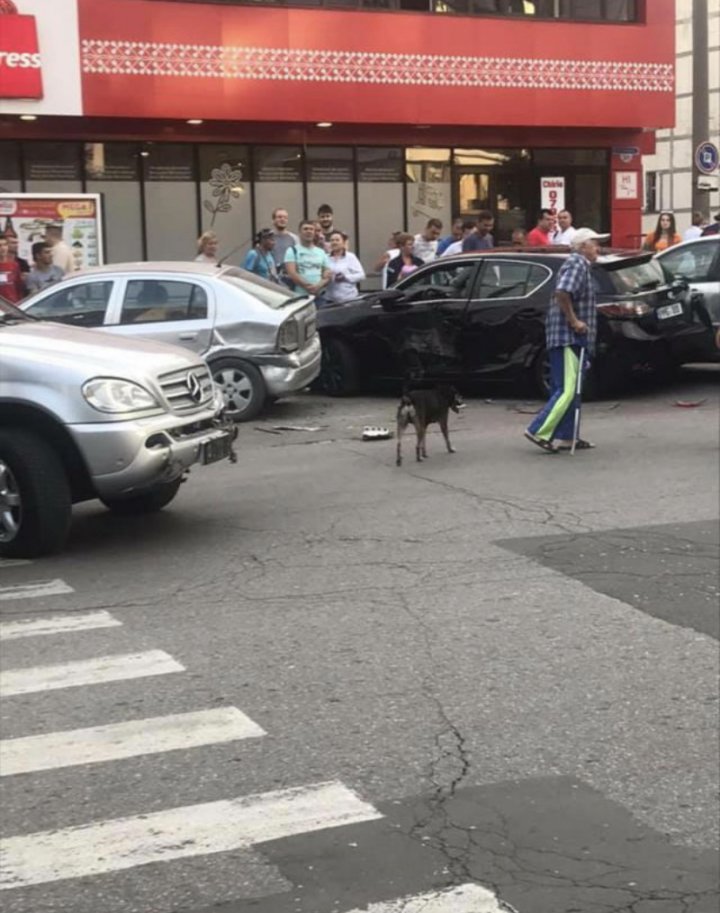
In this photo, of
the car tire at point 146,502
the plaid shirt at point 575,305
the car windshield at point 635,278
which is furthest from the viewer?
the car windshield at point 635,278

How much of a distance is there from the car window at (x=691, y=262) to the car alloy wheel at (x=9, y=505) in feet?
29.8

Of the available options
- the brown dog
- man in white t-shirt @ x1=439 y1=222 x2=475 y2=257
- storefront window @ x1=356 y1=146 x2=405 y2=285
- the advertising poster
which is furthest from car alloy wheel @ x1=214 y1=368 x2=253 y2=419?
storefront window @ x1=356 y1=146 x2=405 y2=285

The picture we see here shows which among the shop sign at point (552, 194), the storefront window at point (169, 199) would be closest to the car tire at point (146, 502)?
the storefront window at point (169, 199)

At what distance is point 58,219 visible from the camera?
16453 mm

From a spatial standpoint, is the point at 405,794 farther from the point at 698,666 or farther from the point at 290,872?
the point at 698,666

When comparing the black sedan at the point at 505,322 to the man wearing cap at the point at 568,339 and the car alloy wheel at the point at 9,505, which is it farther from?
the car alloy wheel at the point at 9,505

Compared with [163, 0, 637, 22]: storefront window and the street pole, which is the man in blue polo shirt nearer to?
[163, 0, 637, 22]: storefront window

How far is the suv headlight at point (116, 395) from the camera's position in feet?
24.3

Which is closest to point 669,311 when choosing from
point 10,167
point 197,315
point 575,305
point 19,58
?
point 575,305

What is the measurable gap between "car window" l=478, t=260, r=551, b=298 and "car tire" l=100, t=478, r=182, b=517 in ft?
19.6

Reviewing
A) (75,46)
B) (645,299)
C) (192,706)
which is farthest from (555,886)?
(75,46)

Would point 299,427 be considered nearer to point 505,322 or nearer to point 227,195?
point 505,322

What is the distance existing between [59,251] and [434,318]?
4750 millimetres

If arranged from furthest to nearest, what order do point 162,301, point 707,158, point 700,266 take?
point 707,158 → point 700,266 → point 162,301
